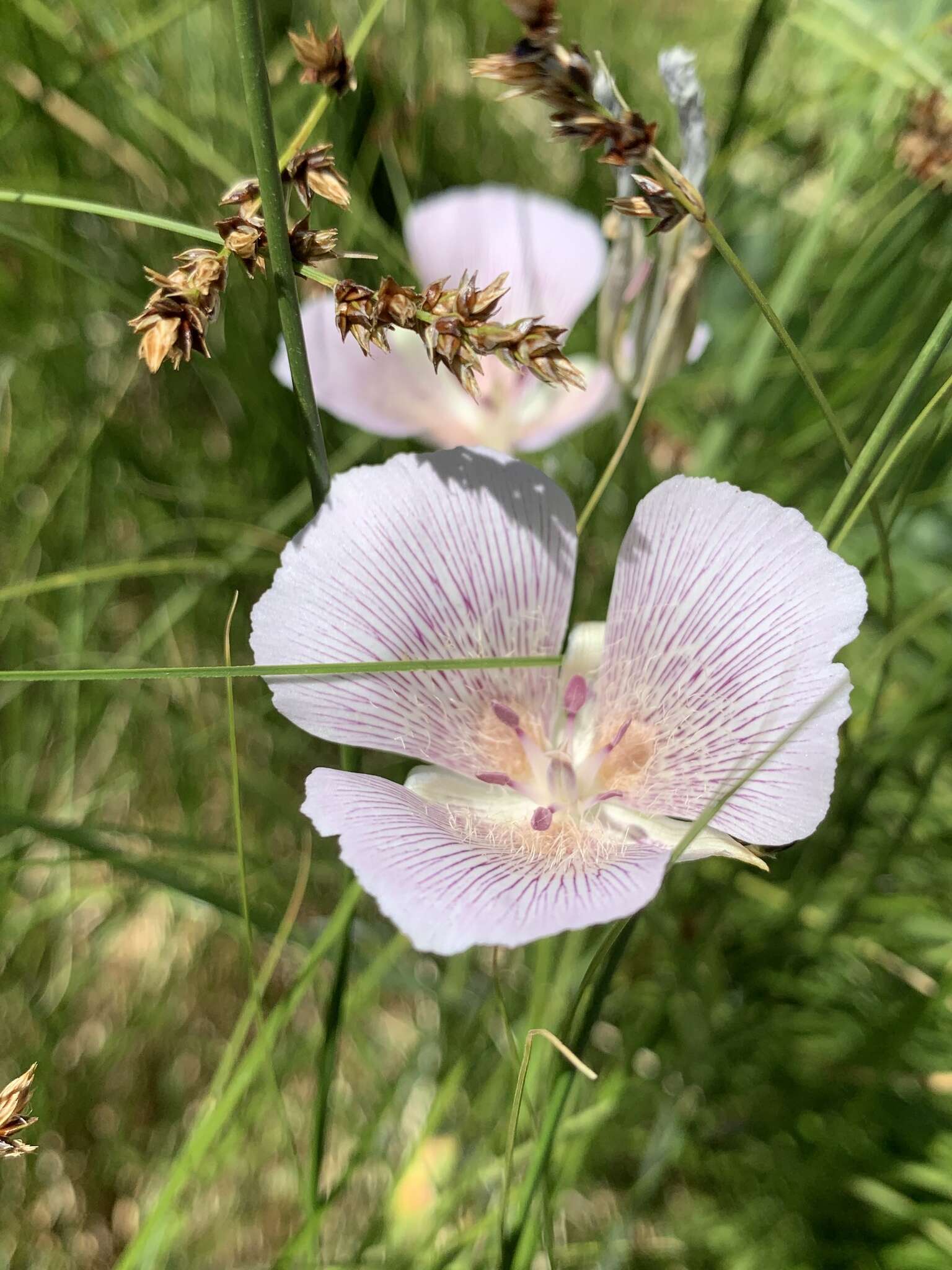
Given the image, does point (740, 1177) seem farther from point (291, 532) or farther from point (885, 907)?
point (291, 532)

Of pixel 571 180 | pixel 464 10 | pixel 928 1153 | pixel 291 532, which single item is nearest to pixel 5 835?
pixel 291 532

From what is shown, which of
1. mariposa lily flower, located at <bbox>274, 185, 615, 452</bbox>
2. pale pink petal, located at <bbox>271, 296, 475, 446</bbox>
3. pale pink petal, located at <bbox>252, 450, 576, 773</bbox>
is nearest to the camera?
pale pink petal, located at <bbox>252, 450, 576, 773</bbox>

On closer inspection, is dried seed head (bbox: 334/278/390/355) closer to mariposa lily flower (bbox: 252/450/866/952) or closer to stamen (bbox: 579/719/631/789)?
mariposa lily flower (bbox: 252/450/866/952)

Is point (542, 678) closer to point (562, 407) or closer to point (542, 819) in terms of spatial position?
point (542, 819)

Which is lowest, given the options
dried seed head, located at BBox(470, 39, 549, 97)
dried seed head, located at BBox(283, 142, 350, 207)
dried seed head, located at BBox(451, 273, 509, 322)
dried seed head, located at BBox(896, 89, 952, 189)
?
dried seed head, located at BBox(451, 273, 509, 322)

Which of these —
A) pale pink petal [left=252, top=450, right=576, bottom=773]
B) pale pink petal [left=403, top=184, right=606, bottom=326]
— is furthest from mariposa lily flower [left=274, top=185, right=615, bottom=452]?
pale pink petal [left=252, top=450, right=576, bottom=773]

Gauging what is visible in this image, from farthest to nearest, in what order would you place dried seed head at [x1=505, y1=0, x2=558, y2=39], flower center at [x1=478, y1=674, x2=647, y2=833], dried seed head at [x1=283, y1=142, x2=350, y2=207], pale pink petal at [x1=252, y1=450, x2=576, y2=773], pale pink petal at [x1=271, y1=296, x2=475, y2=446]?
pale pink petal at [x1=271, y1=296, x2=475, y2=446] < flower center at [x1=478, y1=674, x2=647, y2=833] < pale pink petal at [x1=252, y1=450, x2=576, y2=773] < dried seed head at [x1=283, y1=142, x2=350, y2=207] < dried seed head at [x1=505, y1=0, x2=558, y2=39]

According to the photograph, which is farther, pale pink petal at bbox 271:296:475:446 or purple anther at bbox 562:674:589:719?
pale pink petal at bbox 271:296:475:446
